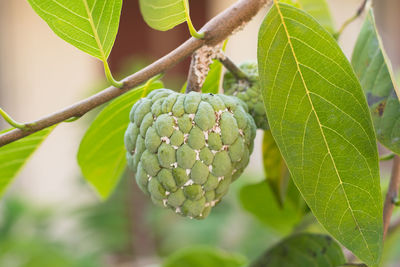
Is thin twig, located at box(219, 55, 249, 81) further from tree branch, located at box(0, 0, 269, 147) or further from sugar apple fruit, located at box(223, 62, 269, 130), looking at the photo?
tree branch, located at box(0, 0, 269, 147)

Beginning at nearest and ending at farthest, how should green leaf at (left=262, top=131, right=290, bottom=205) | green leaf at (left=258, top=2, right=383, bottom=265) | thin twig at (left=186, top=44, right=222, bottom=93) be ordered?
green leaf at (left=258, top=2, right=383, bottom=265), thin twig at (left=186, top=44, right=222, bottom=93), green leaf at (left=262, top=131, right=290, bottom=205)

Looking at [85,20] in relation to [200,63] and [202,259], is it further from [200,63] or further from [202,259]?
[202,259]

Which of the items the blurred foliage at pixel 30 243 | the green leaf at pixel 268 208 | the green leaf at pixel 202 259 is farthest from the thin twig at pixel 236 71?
the blurred foliage at pixel 30 243

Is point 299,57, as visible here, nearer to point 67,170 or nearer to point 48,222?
point 48,222

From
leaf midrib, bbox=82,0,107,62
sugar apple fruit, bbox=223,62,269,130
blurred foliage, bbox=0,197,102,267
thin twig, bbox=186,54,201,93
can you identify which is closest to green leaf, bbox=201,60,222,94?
sugar apple fruit, bbox=223,62,269,130

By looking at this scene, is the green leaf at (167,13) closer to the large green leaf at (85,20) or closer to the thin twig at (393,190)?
the large green leaf at (85,20)

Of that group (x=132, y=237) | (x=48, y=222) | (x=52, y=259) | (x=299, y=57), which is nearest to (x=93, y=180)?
(x=299, y=57)
